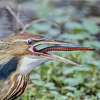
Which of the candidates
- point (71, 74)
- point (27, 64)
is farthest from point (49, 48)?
point (71, 74)

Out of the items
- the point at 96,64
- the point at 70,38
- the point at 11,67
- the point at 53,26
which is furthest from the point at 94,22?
the point at 11,67

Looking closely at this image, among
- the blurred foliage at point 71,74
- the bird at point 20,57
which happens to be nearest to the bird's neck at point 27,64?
the bird at point 20,57

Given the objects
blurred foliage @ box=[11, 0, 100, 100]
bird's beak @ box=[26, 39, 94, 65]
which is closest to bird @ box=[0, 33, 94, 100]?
bird's beak @ box=[26, 39, 94, 65]

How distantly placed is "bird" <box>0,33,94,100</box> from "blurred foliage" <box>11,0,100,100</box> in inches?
17.7

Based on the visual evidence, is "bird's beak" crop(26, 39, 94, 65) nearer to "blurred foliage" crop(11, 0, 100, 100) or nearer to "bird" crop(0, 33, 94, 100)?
"bird" crop(0, 33, 94, 100)

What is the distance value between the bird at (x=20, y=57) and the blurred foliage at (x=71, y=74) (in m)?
0.45

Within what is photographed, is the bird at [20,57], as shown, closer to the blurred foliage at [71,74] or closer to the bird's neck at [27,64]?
the bird's neck at [27,64]

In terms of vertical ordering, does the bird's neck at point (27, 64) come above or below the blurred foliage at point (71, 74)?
above

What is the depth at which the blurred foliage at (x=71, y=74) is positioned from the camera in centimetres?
585

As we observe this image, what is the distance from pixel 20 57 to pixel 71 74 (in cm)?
150

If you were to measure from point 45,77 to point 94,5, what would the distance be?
3.06 metres

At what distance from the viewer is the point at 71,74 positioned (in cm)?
626

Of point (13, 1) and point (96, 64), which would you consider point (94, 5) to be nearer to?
point (13, 1)

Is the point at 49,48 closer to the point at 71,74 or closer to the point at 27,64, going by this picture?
the point at 27,64
